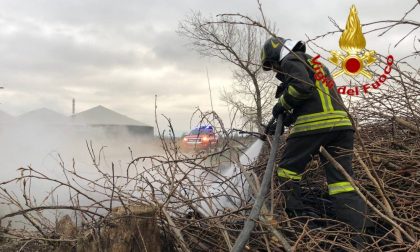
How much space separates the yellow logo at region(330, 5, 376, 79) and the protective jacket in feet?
0.59

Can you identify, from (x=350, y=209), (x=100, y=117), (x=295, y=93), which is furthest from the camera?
(x=100, y=117)

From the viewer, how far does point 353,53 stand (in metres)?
3.27

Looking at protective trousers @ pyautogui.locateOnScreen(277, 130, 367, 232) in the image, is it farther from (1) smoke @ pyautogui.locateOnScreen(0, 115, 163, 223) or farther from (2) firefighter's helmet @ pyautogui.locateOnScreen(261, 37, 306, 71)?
(1) smoke @ pyautogui.locateOnScreen(0, 115, 163, 223)

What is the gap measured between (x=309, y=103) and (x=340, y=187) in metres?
0.69

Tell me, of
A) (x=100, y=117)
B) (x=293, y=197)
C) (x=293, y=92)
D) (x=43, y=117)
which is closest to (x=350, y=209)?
(x=293, y=197)

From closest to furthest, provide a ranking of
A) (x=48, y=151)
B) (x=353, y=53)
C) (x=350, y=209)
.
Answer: (x=350, y=209), (x=353, y=53), (x=48, y=151)

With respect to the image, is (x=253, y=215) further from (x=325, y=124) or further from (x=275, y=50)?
(x=275, y=50)

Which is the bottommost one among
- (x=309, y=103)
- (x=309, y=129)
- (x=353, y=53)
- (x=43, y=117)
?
(x=309, y=129)

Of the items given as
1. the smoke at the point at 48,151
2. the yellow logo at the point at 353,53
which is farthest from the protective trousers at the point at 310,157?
the smoke at the point at 48,151

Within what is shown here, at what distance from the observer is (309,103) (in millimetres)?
3234

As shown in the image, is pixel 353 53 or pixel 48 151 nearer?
pixel 353 53

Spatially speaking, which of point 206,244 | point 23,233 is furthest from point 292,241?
point 23,233

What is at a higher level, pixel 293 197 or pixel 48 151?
pixel 48 151

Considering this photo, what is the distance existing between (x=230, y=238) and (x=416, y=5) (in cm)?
182
